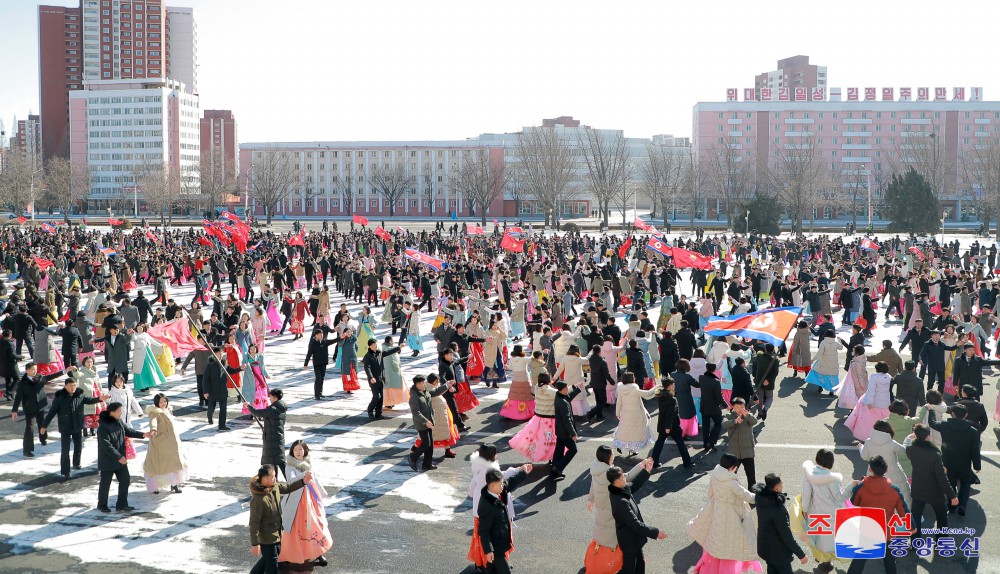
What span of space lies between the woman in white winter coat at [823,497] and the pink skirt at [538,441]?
4.01m

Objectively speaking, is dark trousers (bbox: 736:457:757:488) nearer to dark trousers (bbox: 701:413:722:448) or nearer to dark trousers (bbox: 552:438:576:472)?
dark trousers (bbox: 701:413:722:448)

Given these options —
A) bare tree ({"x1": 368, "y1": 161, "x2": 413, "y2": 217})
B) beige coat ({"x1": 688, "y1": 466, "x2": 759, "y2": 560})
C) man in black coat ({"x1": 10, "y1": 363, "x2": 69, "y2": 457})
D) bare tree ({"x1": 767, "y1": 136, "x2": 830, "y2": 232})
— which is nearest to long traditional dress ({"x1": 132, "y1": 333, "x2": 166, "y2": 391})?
man in black coat ({"x1": 10, "y1": 363, "x2": 69, "y2": 457})

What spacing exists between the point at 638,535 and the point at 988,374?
45.2 feet

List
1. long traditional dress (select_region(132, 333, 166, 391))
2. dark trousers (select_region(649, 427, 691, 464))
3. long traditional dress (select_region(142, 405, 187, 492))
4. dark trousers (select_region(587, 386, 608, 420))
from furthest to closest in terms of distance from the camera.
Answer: long traditional dress (select_region(132, 333, 166, 391)) → dark trousers (select_region(587, 386, 608, 420)) → dark trousers (select_region(649, 427, 691, 464)) → long traditional dress (select_region(142, 405, 187, 492))

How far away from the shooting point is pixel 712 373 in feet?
40.0

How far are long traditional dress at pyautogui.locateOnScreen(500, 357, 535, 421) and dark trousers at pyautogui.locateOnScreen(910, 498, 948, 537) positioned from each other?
6.20 m

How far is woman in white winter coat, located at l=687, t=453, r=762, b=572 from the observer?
302 inches

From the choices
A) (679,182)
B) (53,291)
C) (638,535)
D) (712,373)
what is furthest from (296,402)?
(679,182)

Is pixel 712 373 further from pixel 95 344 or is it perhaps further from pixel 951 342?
pixel 95 344

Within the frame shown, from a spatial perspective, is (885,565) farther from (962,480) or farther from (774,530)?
(962,480)

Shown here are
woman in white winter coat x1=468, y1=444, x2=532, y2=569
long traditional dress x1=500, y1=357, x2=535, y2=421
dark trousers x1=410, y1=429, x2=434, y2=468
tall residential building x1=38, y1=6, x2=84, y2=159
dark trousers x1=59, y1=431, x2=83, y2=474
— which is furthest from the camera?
tall residential building x1=38, y1=6, x2=84, y2=159

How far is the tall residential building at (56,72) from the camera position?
498 ft

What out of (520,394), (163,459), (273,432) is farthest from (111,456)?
(520,394)

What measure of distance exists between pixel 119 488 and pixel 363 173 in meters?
117
